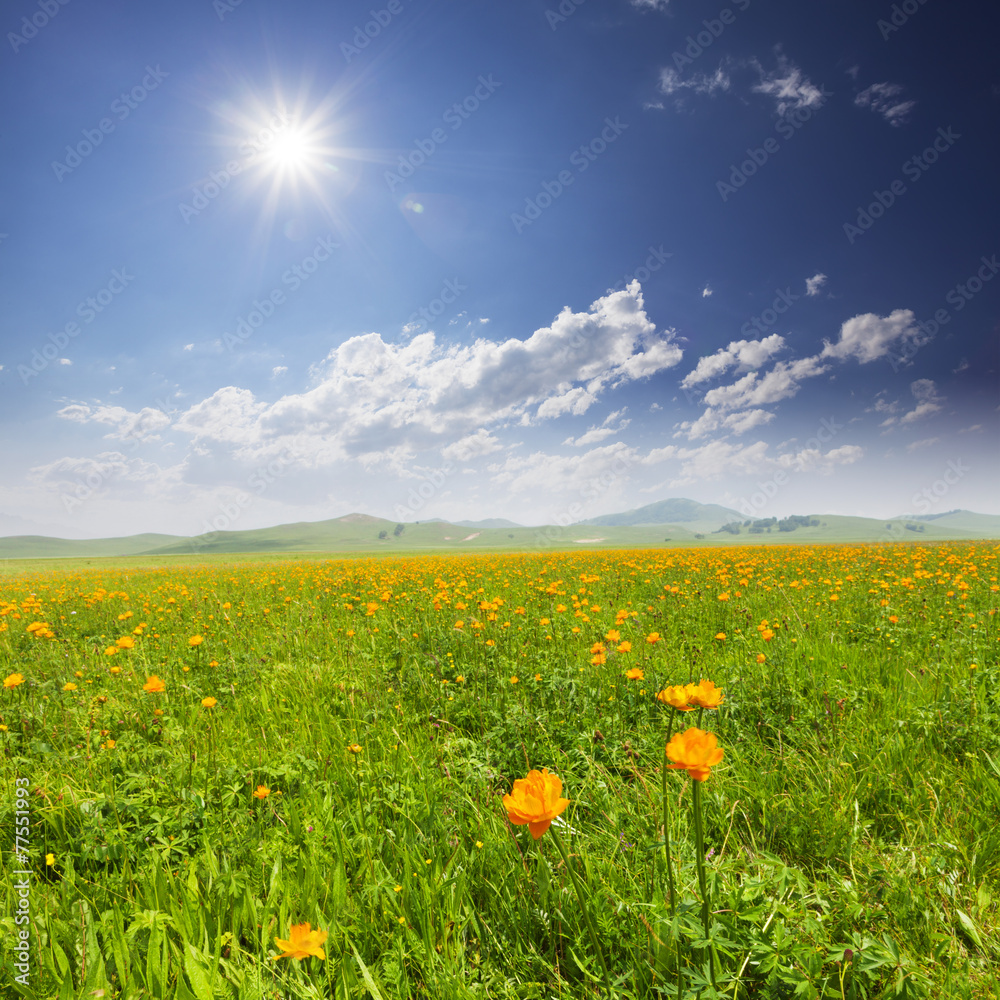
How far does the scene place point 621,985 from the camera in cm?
145

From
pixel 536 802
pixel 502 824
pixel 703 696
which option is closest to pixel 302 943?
pixel 536 802

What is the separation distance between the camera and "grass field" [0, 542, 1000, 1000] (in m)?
1.43

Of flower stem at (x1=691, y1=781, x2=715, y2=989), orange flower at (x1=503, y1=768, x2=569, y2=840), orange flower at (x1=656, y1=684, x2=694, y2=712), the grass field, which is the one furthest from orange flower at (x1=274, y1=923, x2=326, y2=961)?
orange flower at (x1=656, y1=684, x2=694, y2=712)

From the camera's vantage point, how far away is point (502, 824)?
2.08m

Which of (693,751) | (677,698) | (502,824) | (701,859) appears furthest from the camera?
(502,824)

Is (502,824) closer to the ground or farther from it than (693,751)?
closer to the ground

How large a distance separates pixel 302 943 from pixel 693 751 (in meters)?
1.22

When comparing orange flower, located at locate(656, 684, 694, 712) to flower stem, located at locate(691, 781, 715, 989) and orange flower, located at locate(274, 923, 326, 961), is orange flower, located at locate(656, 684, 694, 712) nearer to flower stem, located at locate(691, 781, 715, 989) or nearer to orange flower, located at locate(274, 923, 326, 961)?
flower stem, located at locate(691, 781, 715, 989)

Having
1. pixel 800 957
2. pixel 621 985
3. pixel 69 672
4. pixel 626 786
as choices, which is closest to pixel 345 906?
pixel 621 985

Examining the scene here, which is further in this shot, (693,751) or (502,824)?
(502,824)

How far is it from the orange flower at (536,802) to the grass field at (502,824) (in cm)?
22

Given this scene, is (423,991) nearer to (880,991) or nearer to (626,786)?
(626,786)

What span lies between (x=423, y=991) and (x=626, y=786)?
124 cm

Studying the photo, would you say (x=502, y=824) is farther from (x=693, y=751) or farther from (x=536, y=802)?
(x=693, y=751)
